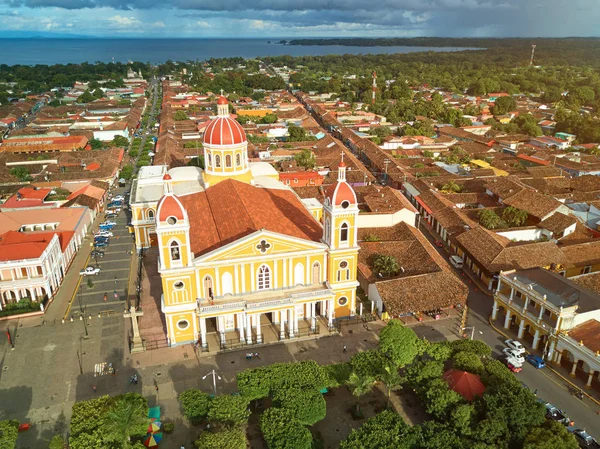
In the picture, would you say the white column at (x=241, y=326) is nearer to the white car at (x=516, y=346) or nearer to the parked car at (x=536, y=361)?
the white car at (x=516, y=346)

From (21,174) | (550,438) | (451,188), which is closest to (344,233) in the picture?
(550,438)

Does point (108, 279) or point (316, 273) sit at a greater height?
point (316, 273)

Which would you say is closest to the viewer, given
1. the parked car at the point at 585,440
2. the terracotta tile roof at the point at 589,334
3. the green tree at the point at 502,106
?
the parked car at the point at 585,440

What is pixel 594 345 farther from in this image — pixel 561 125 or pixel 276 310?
pixel 561 125

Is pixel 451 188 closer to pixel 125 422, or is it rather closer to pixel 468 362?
pixel 468 362

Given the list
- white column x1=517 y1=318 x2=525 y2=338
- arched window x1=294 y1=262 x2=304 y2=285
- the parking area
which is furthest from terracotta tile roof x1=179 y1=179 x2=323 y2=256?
white column x1=517 y1=318 x2=525 y2=338

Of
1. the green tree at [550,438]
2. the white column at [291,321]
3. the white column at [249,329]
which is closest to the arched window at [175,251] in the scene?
the white column at [249,329]

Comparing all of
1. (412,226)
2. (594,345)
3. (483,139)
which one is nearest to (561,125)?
(483,139)
